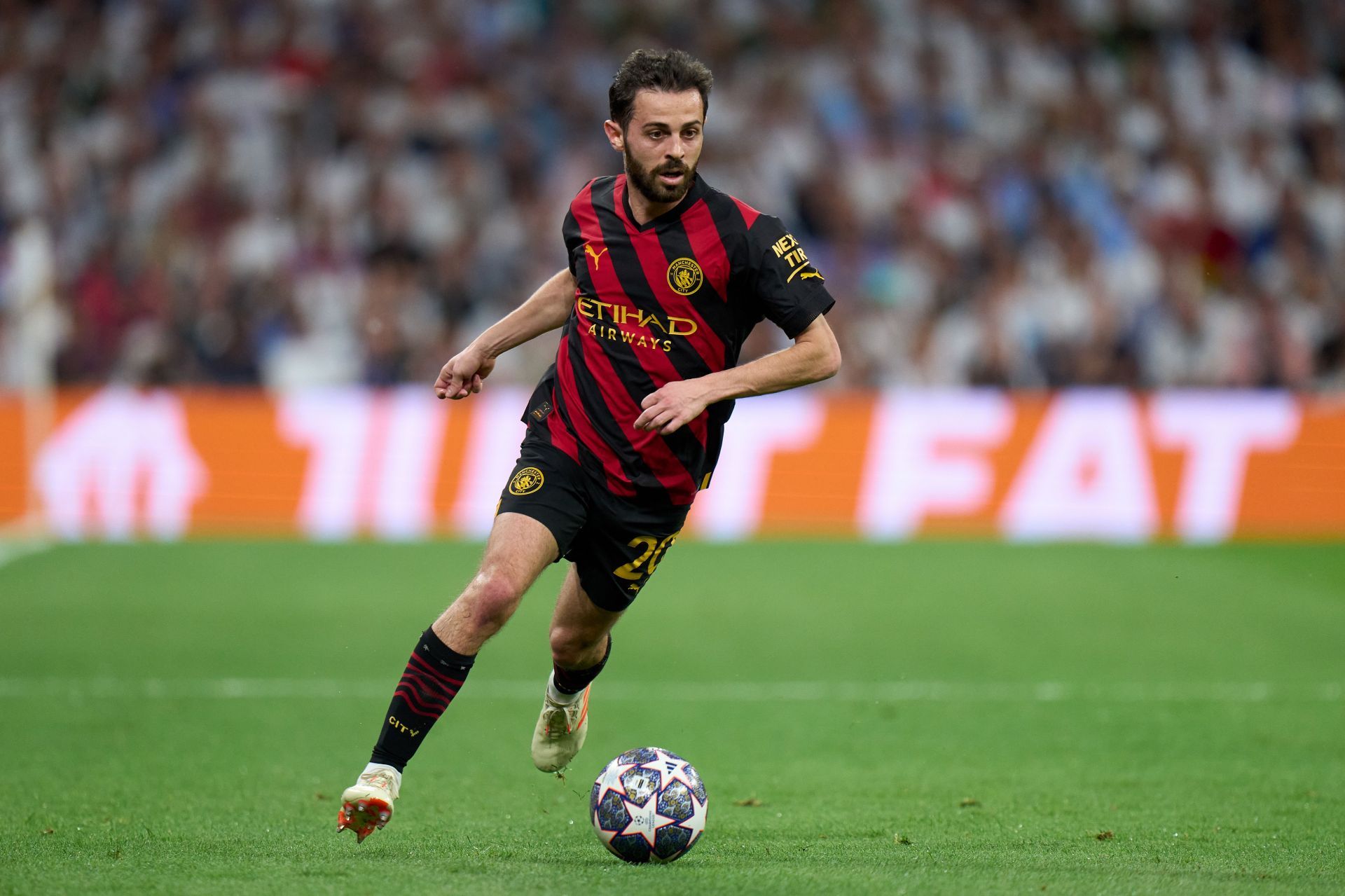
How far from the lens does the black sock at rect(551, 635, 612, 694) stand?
6078 mm

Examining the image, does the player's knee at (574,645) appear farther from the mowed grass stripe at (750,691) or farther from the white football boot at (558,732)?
the mowed grass stripe at (750,691)

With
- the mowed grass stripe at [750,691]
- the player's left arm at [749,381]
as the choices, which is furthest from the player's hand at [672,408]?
the mowed grass stripe at [750,691]

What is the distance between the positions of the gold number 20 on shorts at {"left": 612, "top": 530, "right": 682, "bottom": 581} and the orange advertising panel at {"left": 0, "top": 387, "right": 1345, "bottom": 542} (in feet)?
27.9

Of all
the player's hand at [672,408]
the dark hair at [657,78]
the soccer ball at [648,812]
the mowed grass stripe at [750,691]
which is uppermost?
the dark hair at [657,78]

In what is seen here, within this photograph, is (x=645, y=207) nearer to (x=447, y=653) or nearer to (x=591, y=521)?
(x=591, y=521)

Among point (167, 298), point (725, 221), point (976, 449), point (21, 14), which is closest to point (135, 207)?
point (167, 298)

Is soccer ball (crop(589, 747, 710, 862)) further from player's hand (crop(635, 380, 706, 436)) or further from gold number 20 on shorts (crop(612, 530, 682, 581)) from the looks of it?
player's hand (crop(635, 380, 706, 436))

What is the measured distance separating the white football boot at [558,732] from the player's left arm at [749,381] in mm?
1333

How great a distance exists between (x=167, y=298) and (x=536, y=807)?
10.9 m

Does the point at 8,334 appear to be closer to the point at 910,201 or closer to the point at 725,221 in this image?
the point at 910,201

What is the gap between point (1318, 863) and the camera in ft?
17.0

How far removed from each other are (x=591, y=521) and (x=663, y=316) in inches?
29.5

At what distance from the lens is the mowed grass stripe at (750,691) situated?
8484mm

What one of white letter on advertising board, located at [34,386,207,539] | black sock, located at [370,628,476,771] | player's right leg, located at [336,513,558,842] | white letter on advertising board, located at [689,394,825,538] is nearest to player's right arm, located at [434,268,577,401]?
player's right leg, located at [336,513,558,842]
